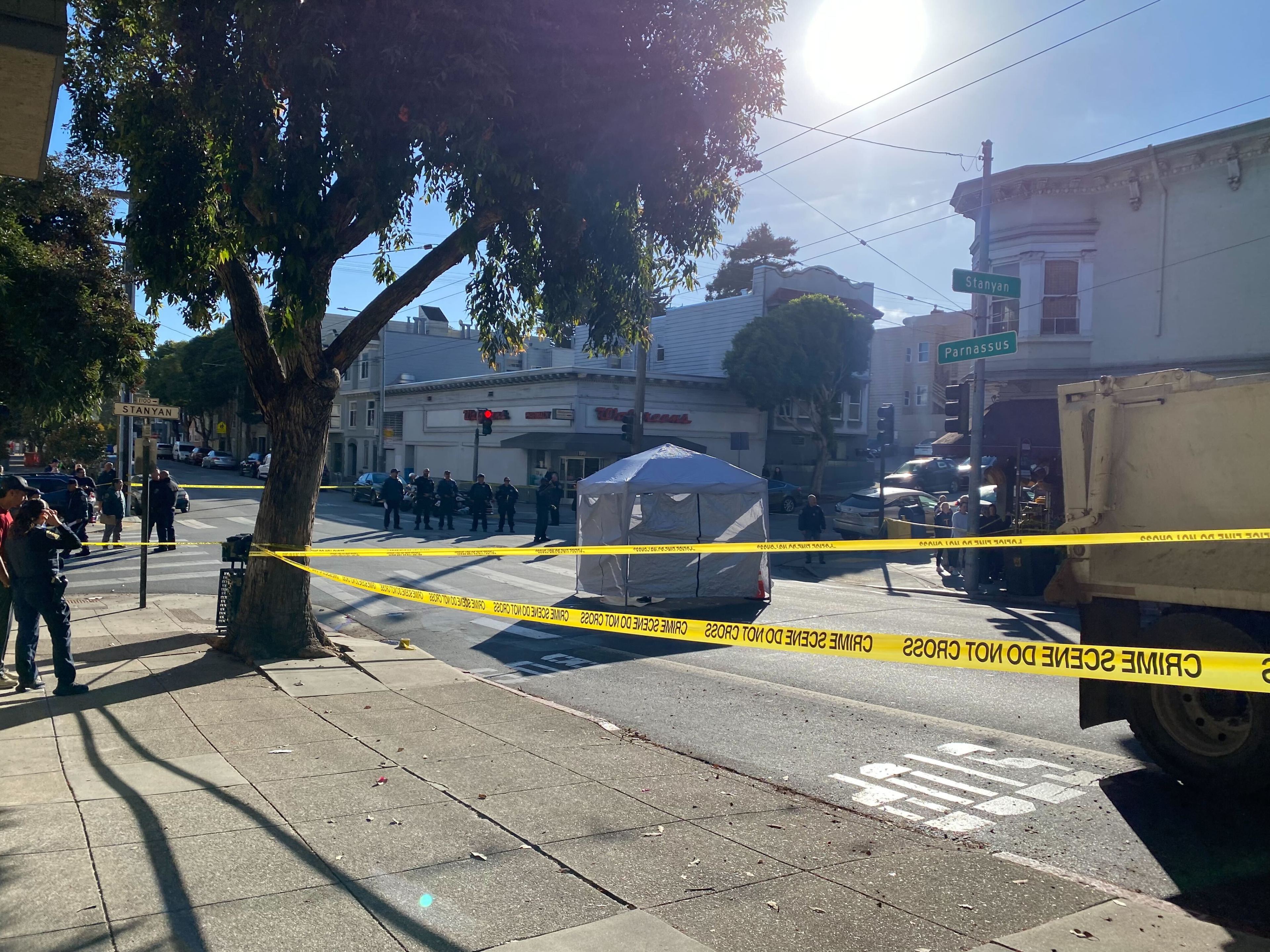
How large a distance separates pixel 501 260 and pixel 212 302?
11.4 ft

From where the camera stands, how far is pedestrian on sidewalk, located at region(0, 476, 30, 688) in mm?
8195

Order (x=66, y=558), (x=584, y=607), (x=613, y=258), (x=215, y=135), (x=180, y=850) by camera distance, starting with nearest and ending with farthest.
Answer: (x=180, y=850)
(x=215, y=135)
(x=613, y=258)
(x=584, y=607)
(x=66, y=558)

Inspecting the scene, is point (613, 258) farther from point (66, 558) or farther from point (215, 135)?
point (66, 558)

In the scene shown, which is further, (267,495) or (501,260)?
(501,260)

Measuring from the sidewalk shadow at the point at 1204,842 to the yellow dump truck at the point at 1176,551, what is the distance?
0.70ft

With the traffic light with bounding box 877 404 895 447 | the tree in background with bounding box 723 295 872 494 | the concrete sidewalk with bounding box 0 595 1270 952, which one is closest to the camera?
the concrete sidewalk with bounding box 0 595 1270 952

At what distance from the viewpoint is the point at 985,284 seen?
1800 centimetres

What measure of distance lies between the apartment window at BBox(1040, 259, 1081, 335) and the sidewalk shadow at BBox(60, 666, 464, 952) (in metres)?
23.0

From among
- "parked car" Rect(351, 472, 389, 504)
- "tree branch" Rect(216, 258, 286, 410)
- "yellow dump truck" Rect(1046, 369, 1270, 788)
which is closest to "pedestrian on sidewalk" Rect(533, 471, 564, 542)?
"parked car" Rect(351, 472, 389, 504)

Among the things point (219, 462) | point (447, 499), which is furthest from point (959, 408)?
point (219, 462)

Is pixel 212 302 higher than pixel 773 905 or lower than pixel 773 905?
higher

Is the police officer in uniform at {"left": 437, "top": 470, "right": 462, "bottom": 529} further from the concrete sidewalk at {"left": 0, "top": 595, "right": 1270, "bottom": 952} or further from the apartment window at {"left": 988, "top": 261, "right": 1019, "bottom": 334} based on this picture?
the concrete sidewalk at {"left": 0, "top": 595, "right": 1270, "bottom": 952}

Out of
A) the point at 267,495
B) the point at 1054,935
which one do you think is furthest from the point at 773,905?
the point at 267,495

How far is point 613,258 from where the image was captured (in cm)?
1103
